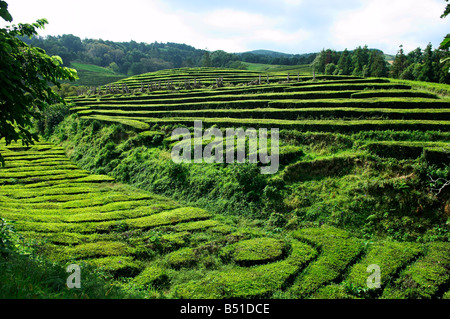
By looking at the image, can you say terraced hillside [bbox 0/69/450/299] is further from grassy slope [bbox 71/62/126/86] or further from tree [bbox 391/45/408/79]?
grassy slope [bbox 71/62/126/86]

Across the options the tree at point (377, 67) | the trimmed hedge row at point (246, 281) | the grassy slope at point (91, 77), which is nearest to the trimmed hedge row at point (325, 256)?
the trimmed hedge row at point (246, 281)

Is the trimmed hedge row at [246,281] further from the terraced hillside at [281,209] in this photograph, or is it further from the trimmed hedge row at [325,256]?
the trimmed hedge row at [325,256]

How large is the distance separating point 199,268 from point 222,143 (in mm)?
9523

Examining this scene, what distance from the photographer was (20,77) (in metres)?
5.72

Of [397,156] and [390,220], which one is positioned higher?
[397,156]

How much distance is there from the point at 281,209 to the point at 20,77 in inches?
383

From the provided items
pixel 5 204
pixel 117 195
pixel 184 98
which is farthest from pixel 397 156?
pixel 184 98

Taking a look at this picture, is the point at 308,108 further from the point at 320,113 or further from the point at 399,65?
the point at 399,65

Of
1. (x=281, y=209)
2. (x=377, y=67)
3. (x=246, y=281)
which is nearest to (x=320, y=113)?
(x=281, y=209)

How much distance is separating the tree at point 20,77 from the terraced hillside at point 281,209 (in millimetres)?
4362

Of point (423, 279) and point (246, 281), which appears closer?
point (423, 279)
